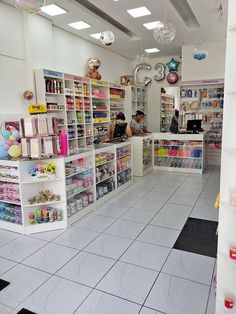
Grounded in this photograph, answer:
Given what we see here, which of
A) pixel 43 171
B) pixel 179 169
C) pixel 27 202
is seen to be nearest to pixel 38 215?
pixel 27 202

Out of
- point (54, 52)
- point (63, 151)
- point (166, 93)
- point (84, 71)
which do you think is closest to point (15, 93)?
point (54, 52)

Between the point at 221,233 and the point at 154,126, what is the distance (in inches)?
331

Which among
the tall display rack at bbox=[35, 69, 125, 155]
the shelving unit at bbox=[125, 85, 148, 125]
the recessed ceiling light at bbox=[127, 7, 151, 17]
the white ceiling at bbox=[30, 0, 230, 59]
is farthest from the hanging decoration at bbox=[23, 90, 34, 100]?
the shelving unit at bbox=[125, 85, 148, 125]

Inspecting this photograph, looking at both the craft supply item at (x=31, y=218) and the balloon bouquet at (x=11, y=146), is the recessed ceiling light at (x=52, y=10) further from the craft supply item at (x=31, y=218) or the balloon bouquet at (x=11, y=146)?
the craft supply item at (x=31, y=218)

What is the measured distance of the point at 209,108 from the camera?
8.21 meters

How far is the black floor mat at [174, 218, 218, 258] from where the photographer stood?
10.3 feet

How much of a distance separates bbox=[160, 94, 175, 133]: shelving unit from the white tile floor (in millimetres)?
5540

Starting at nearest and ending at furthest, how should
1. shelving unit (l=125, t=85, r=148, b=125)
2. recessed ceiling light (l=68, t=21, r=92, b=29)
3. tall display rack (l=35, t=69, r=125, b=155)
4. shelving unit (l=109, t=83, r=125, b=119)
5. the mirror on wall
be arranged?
tall display rack (l=35, t=69, r=125, b=155) → recessed ceiling light (l=68, t=21, r=92, b=29) → shelving unit (l=109, t=83, r=125, b=119) → shelving unit (l=125, t=85, r=148, b=125) → the mirror on wall

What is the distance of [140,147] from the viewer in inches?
262

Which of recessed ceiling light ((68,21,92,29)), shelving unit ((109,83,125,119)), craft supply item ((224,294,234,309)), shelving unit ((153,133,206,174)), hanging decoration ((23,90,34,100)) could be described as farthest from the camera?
shelving unit ((109,83,125,119))

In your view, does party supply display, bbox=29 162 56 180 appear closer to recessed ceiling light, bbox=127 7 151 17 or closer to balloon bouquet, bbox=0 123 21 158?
balloon bouquet, bbox=0 123 21 158

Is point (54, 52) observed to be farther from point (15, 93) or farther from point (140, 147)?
point (140, 147)

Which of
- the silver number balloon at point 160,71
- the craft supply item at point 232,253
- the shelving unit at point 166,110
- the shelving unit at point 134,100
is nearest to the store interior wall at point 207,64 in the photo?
the shelving unit at point 166,110

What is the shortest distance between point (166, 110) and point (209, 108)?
74.2 inches
